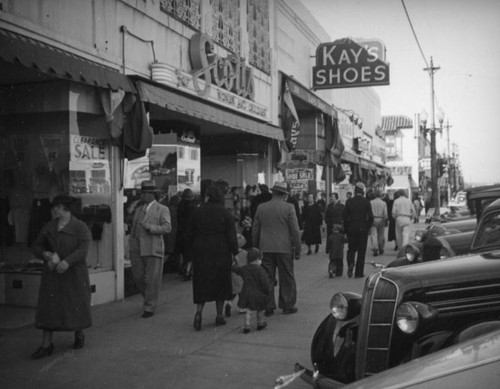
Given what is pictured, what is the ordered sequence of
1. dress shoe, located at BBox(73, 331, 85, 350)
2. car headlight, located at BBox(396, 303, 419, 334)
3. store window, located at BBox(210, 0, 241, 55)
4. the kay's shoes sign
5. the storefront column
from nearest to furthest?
car headlight, located at BBox(396, 303, 419, 334) → dress shoe, located at BBox(73, 331, 85, 350) → the storefront column → store window, located at BBox(210, 0, 241, 55) → the kay's shoes sign

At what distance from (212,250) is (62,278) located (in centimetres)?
188

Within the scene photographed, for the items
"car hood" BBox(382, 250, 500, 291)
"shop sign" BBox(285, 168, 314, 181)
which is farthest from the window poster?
"shop sign" BBox(285, 168, 314, 181)

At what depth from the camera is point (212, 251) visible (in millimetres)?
6883

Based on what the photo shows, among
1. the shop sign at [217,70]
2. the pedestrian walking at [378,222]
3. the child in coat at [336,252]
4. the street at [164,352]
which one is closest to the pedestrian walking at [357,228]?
the child in coat at [336,252]

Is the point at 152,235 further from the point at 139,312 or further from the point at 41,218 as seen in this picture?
the point at 41,218

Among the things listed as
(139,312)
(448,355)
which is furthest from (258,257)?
(448,355)

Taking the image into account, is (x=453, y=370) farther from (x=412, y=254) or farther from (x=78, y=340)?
(x=412, y=254)

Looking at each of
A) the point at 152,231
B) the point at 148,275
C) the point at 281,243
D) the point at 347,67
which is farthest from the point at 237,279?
the point at 347,67

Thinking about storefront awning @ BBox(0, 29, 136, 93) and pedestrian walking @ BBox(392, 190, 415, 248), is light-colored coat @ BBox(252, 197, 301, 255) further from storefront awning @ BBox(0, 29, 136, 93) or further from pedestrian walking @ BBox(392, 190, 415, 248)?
pedestrian walking @ BBox(392, 190, 415, 248)

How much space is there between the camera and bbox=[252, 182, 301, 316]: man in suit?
7.61 metres

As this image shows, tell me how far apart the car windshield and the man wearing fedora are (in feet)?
12.9

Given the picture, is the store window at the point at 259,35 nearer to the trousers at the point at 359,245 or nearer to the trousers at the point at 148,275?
the trousers at the point at 359,245

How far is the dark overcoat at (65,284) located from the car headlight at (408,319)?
350cm

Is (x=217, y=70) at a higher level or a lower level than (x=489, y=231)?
higher
